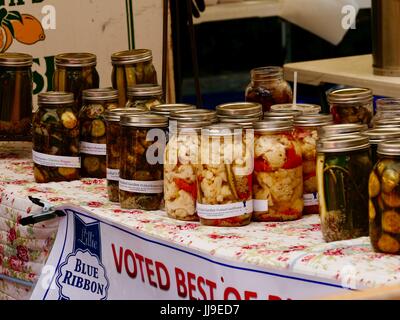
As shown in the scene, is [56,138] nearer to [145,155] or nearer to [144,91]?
[144,91]

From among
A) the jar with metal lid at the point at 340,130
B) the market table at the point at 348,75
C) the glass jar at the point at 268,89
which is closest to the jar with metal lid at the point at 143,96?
the glass jar at the point at 268,89

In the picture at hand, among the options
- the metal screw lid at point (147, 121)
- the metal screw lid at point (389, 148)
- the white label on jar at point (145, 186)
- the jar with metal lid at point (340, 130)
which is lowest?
the white label on jar at point (145, 186)

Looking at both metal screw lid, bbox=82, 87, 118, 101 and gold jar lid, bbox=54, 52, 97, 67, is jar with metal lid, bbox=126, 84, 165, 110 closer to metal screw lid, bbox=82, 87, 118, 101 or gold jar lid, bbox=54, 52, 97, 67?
metal screw lid, bbox=82, 87, 118, 101

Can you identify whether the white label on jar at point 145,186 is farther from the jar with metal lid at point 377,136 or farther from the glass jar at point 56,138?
the jar with metal lid at point 377,136

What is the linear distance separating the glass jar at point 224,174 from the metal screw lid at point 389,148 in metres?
0.33

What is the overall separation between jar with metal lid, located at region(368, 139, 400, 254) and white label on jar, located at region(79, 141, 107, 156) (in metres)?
0.94

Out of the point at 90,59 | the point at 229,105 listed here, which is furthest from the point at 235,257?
the point at 90,59

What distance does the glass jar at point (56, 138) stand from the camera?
238 centimetres

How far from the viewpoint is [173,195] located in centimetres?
200

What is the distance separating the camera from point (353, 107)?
6.91ft

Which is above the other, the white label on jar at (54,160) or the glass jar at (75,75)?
the glass jar at (75,75)

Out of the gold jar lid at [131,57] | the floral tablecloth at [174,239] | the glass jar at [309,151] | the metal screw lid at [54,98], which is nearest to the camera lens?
the floral tablecloth at [174,239]

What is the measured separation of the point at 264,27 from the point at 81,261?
471 centimetres

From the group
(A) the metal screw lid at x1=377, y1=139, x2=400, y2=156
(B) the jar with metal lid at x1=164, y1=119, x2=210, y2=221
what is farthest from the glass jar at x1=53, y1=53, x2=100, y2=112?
(A) the metal screw lid at x1=377, y1=139, x2=400, y2=156
